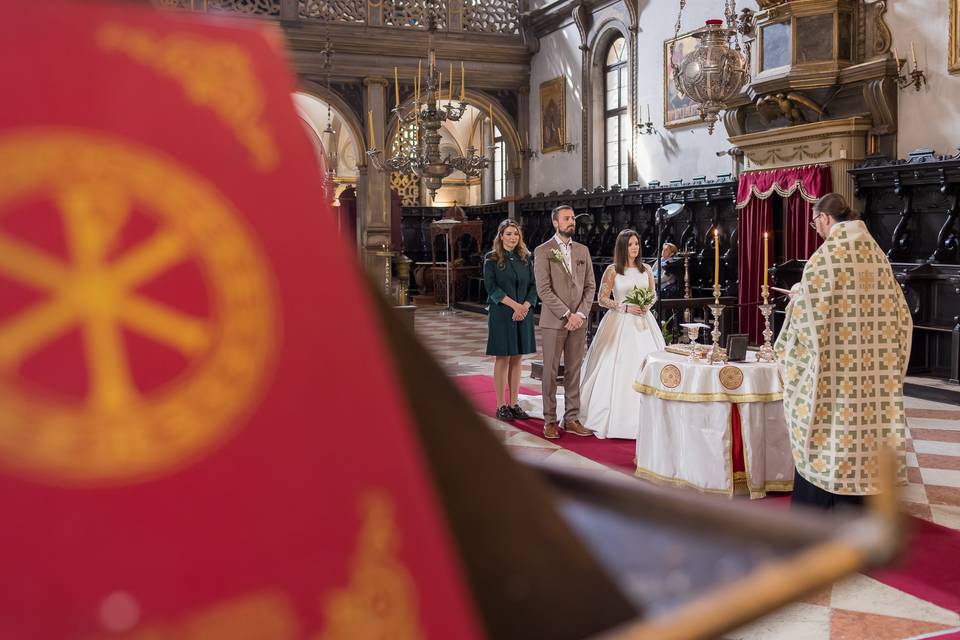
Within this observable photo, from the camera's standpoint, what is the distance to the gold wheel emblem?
25.2 inches

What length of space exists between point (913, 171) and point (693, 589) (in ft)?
31.2

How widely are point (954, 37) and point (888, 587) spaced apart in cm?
727

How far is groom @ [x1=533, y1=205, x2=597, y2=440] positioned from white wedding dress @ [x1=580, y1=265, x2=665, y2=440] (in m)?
0.19

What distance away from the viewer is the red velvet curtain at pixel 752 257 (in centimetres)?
1117

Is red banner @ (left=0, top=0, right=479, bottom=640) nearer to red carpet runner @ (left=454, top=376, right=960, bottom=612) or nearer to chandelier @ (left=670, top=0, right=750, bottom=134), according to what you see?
red carpet runner @ (left=454, top=376, right=960, bottom=612)

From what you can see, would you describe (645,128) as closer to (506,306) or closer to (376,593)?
(506,306)

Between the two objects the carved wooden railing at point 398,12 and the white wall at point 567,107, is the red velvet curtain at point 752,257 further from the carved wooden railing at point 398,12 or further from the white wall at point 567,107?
the carved wooden railing at point 398,12

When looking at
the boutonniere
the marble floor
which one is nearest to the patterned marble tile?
the marble floor

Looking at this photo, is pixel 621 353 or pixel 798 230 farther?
pixel 798 230

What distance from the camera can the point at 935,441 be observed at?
6086mm

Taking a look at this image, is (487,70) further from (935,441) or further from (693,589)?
(693,589)

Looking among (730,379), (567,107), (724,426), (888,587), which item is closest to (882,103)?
(730,379)

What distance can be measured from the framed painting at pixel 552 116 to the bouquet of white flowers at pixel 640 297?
38.0 ft

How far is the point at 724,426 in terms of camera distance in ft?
15.8
